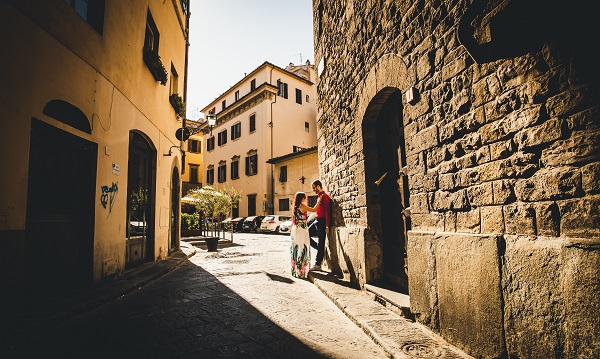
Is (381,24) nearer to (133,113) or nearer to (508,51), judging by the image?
(508,51)

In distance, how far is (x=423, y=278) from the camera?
10.2 feet

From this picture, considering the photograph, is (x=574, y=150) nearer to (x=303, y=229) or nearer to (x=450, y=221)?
(x=450, y=221)

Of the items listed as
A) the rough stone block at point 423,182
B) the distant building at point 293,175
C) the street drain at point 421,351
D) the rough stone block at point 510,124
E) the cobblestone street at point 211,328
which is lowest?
the cobblestone street at point 211,328

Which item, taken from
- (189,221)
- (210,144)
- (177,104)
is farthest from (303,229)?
(210,144)

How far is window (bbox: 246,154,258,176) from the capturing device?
85.9ft

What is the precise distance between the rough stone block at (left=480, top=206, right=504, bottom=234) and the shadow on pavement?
178cm

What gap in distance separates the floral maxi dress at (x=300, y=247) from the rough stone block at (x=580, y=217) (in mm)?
4544

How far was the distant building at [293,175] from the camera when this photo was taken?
21.1 meters

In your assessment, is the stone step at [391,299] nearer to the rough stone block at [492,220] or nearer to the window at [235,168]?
the rough stone block at [492,220]

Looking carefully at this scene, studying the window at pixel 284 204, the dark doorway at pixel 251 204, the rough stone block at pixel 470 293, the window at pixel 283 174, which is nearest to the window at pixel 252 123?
the window at pixel 283 174

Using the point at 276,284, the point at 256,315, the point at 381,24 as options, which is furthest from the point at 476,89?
the point at 276,284

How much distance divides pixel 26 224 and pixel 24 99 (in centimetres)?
153

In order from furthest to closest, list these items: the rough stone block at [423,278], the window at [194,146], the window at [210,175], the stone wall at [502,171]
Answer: the window at [194,146] → the window at [210,175] → the rough stone block at [423,278] → the stone wall at [502,171]

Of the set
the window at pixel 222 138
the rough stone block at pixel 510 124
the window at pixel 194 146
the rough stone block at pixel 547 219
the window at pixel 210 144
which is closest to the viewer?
the rough stone block at pixel 547 219
